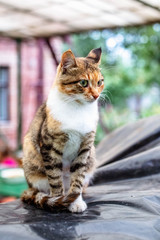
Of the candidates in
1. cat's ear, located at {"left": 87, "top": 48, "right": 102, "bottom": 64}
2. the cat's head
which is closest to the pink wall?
cat's ear, located at {"left": 87, "top": 48, "right": 102, "bottom": 64}

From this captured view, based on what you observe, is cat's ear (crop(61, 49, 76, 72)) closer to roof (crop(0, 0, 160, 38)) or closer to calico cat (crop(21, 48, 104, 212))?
calico cat (crop(21, 48, 104, 212))

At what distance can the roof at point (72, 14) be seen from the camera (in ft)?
10.4

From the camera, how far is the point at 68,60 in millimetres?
1542

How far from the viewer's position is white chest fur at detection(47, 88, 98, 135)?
157 centimetres

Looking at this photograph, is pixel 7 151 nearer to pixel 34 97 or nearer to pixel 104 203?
pixel 34 97

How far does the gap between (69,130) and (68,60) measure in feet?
1.12

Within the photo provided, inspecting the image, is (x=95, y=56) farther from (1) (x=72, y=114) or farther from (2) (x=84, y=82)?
(1) (x=72, y=114)

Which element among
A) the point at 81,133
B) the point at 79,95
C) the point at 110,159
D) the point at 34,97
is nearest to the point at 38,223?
the point at 81,133

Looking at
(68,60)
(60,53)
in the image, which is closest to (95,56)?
(68,60)

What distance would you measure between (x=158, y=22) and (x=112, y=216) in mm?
2862

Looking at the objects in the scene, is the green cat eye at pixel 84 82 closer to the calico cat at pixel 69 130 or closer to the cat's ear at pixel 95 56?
the calico cat at pixel 69 130

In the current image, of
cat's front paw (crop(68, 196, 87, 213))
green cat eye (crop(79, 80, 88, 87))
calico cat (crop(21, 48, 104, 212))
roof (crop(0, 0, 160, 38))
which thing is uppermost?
roof (crop(0, 0, 160, 38))

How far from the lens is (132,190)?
1758mm

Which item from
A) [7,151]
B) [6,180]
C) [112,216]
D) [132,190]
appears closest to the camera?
[112,216]
